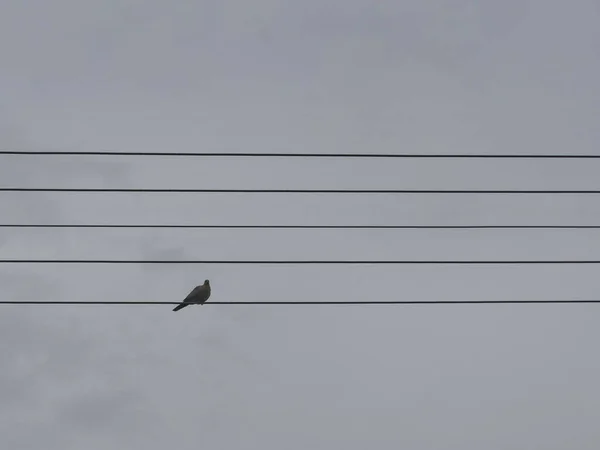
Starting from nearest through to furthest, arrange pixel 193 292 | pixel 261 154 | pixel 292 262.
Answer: pixel 261 154, pixel 292 262, pixel 193 292

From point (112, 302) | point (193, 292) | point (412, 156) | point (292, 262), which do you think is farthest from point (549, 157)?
point (193, 292)

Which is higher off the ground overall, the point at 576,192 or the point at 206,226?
the point at 576,192

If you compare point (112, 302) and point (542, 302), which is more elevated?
point (542, 302)

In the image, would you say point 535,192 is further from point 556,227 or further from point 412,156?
point 412,156

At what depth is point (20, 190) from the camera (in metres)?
15.6

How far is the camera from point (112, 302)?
15.7 m

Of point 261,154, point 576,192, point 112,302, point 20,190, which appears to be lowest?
point 112,302

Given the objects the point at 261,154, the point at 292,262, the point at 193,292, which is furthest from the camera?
the point at 193,292

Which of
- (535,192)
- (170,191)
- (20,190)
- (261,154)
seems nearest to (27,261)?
(20,190)

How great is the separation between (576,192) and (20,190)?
8350mm

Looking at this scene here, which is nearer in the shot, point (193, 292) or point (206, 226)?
point (206, 226)

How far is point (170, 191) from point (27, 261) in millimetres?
2601

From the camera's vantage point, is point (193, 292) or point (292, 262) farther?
point (193, 292)

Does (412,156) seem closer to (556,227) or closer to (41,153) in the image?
(556,227)
